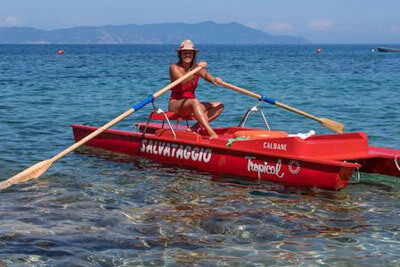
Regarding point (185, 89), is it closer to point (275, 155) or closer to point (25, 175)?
point (275, 155)

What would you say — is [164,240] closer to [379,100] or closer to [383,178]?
[383,178]

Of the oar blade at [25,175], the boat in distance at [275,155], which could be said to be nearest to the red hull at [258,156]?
the boat in distance at [275,155]

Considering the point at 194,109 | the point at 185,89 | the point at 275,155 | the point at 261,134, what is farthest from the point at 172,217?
the point at 185,89

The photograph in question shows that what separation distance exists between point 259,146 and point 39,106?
527 inches

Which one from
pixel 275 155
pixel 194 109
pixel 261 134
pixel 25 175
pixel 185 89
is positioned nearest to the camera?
pixel 25 175

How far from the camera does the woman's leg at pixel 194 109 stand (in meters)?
11.2

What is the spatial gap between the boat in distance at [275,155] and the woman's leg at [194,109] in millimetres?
167

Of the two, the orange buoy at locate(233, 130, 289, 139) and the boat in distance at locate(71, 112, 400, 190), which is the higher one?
the orange buoy at locate(233, 130, 289, 139)

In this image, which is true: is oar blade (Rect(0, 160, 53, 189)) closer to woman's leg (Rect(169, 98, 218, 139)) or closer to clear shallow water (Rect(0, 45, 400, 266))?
clear shallow water (Rect(0, 45, 400, 266))

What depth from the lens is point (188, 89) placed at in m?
11.7

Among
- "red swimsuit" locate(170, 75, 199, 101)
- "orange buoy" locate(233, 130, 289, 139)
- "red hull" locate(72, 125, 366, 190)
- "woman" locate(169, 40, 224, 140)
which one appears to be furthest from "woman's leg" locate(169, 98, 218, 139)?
"orange buoy" locate(233, 130, 289, 139)

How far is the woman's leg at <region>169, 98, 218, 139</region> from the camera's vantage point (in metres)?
11.2

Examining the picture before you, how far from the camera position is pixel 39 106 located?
861 inches

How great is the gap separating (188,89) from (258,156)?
→ 7.36 ft
